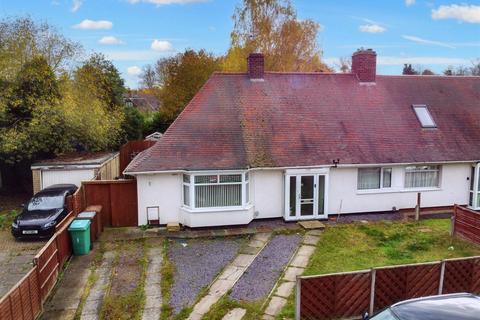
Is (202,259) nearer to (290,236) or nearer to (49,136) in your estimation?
(290,236)

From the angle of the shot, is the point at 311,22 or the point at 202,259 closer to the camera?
the point at 202,259

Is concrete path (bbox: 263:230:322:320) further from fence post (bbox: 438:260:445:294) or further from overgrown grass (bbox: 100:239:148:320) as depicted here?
fence post (bbox: 438:260:445:294)

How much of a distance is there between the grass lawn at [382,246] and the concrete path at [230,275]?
1.83m

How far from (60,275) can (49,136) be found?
1211cm

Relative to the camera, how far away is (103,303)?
9.96 metres

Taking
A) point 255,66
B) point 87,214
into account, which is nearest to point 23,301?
point 87,214

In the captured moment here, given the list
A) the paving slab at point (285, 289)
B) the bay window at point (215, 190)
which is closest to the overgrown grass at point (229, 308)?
the paving slab at point (285, 289)

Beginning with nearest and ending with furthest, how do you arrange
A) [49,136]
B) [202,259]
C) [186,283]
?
[186,283], [202,259], [49,136]

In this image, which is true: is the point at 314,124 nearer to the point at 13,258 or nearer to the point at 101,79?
the point at 13,258

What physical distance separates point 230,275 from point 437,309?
6.15m

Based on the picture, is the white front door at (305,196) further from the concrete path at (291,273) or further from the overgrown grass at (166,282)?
the overgrown grass at (166,282)

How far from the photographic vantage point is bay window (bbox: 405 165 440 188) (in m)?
17.9

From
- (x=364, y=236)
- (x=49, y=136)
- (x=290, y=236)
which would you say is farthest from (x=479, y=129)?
(x=49, y=136)

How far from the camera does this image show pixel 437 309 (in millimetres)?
6445
